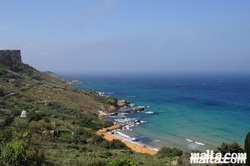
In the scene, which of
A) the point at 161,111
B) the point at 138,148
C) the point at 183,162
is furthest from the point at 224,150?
the point at 161,111

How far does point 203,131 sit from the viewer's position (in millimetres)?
59344

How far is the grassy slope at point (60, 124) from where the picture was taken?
2894cm

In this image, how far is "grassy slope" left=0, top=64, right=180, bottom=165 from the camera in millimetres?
28938

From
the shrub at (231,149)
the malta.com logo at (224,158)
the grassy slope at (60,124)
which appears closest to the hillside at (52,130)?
the grassy slope at (60,124)

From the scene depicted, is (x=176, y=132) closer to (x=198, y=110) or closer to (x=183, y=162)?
(x=198, y=110)

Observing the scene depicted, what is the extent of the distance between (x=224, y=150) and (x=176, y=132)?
3892 cm

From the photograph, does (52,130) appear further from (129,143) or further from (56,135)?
(129,143)

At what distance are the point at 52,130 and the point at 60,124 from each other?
19.5ft

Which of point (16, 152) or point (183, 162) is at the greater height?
point (16, 152)

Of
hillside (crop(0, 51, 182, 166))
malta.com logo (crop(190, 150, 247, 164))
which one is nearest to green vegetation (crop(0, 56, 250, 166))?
hillside (crop(0, 51, 182, 166))

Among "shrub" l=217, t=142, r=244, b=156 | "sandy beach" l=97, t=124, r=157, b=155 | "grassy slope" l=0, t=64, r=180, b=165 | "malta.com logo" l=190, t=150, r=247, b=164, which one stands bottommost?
"sandy beach" l=97, t=124, r=157, b=155

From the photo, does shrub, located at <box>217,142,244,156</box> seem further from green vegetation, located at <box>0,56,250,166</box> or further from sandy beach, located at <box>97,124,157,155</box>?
sandy beach, located at <box>97,124,157,155</box>

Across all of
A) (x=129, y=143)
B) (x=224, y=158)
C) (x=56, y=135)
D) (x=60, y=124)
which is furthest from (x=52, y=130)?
(x=224, y=158)

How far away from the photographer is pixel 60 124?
50.8 m
